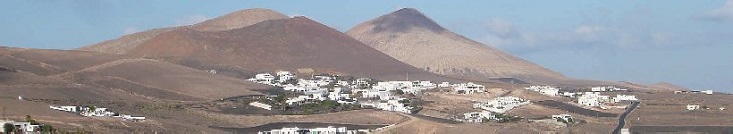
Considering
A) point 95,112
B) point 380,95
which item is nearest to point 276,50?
point 380,95

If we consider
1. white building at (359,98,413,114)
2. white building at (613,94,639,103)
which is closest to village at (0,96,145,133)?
white building at (359,98,413,114)

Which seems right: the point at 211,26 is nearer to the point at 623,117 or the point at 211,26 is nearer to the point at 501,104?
the point at 501,104

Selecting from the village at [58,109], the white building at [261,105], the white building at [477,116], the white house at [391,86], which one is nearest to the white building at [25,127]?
the village at [58,109]

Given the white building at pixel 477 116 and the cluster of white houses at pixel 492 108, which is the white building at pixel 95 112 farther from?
the white building at pixel 477 116

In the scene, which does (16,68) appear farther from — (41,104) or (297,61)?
(297,61)

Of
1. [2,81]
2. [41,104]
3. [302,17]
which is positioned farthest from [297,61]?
[41,104]
